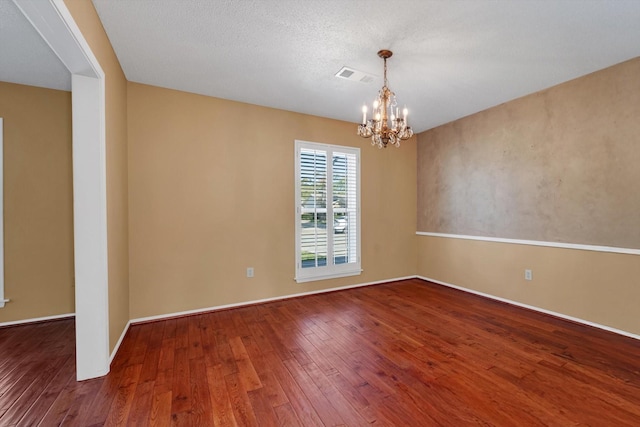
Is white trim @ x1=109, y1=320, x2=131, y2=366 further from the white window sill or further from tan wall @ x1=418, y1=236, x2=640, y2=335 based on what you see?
tan wall @ x1=418, y1=236, x2=640, y2=335

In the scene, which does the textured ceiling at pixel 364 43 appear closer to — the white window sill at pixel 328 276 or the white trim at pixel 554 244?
the white trim at pixel 554 244

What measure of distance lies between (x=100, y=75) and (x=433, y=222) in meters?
4.61

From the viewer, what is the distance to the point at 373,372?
2053 millimetres

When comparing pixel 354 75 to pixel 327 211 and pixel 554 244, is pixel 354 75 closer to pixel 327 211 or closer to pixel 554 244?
pixel 327 211

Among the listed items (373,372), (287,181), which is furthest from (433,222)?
(373,372)

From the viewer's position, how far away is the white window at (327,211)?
12.7ft

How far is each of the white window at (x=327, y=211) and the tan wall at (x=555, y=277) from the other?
163cm

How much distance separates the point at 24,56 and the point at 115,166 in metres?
1.25

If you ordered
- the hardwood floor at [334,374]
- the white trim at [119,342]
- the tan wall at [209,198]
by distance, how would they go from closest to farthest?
the hardwood floor at [334,374], the white trim at [119,342], the tan wall at [209,198]

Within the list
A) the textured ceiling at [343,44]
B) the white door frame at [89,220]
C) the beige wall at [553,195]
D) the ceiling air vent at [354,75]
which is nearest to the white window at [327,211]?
the textured ceiling at [343,44]

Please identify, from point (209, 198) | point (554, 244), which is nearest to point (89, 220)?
point (209, 198)

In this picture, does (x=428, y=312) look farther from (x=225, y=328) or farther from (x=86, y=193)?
(x=86, y=193)

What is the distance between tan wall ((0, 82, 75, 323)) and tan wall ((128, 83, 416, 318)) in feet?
2.69

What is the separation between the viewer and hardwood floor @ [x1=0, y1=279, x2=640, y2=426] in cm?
162
